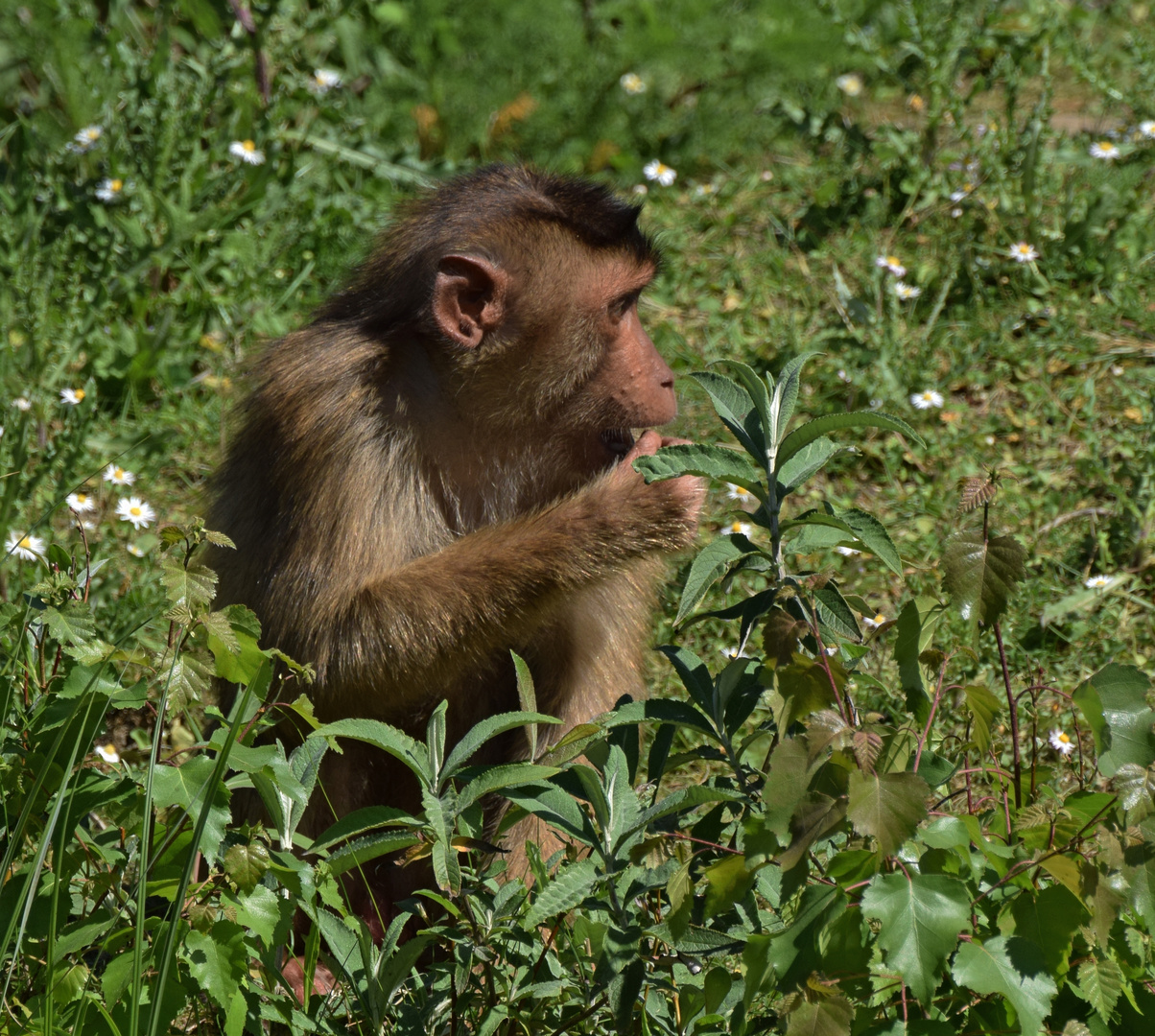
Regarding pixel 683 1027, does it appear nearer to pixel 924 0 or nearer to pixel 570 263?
pixel 570 263

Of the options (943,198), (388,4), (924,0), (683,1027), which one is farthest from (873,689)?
(388,4)

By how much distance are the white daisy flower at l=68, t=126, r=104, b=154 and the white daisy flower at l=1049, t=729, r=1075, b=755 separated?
190 inches

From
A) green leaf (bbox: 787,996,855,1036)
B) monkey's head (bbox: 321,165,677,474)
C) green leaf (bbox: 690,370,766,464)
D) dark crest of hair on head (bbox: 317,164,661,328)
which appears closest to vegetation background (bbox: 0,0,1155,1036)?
green leaf (bbox: 787,996,855,1036)

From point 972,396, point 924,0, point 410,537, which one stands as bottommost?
point 972,396

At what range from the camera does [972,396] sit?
5.51 metres

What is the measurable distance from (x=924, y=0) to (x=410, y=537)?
4015 mm

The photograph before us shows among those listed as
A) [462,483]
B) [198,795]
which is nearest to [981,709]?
[198,795]

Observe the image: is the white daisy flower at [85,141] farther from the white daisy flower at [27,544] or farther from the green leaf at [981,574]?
the green leaf at [981,574]

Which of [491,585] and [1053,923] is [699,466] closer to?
[1053,923]

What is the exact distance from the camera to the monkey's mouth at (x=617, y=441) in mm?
3846

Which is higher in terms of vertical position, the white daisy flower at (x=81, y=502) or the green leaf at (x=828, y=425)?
the green leaf at (x=828, y=425)

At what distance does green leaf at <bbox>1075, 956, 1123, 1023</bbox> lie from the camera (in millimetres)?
2117

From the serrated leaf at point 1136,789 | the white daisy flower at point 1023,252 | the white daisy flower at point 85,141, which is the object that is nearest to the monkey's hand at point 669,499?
the serrated leaf at point 1136,789

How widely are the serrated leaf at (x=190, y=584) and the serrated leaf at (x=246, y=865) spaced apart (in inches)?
16.9
